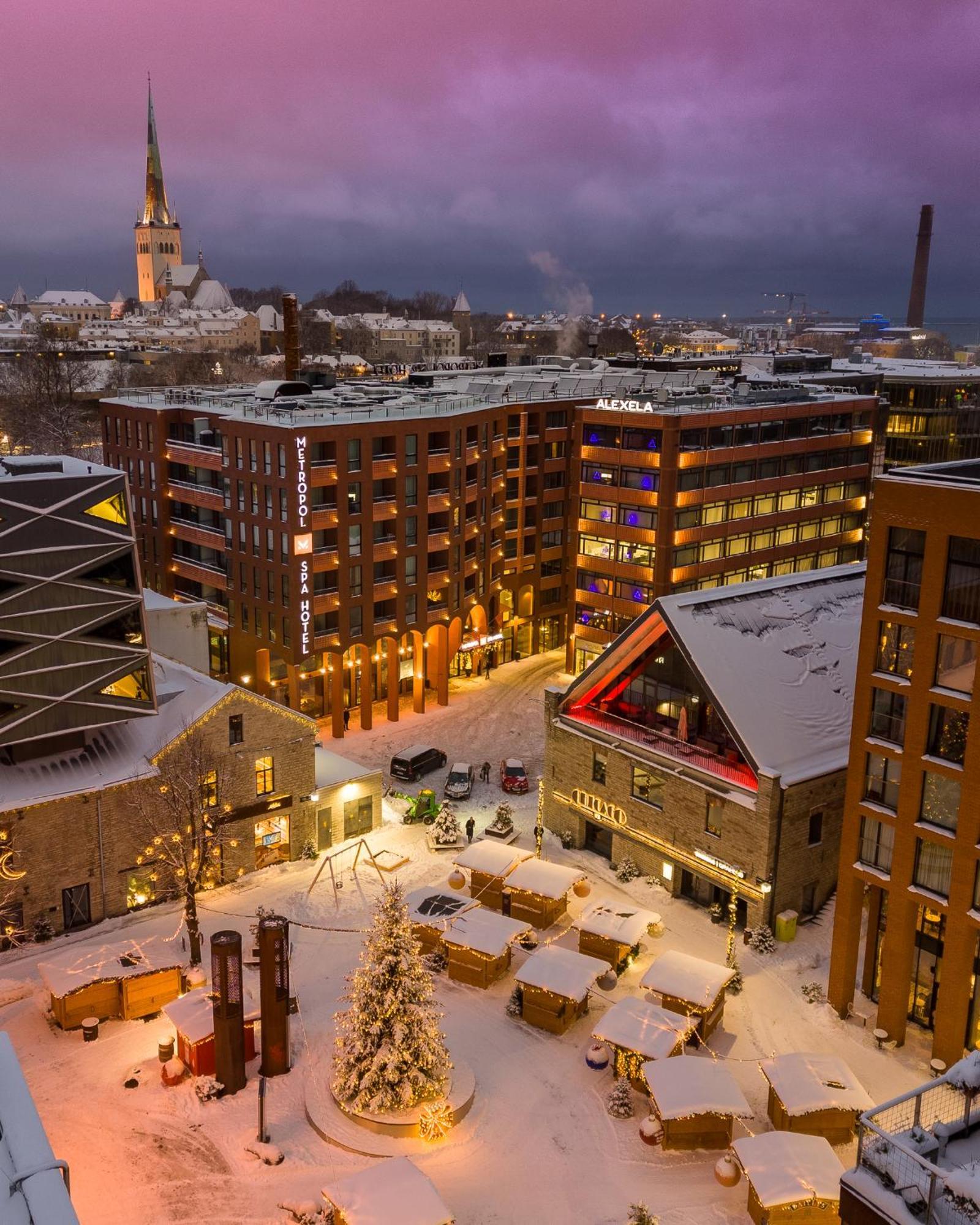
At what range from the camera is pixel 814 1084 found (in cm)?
3044

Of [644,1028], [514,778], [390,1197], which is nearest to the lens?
[390,1197]

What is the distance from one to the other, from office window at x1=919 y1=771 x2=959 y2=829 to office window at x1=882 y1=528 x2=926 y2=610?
17.8 ft

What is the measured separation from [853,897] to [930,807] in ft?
15.2

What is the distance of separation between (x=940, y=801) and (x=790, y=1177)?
1215 centimetres

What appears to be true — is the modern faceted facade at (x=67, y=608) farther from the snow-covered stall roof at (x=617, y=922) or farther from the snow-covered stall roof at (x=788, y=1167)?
the snow-covered stall roof at (x=788, y=1167)

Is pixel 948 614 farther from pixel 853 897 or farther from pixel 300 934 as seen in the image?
pixel 300 934

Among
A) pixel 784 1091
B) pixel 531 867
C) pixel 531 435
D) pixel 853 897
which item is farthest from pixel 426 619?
pixel 784 1091

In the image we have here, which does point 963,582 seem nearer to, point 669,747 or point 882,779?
point 882,779

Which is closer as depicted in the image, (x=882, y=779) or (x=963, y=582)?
(x=963, y=582)

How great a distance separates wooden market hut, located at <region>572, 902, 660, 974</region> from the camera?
38812 millimetres

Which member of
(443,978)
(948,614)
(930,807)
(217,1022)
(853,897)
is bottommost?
(443,978)

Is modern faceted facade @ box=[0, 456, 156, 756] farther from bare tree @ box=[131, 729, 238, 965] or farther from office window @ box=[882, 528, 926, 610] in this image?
office window @ box=[882, 528, 926, 610]

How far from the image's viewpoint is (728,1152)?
98.3 ft

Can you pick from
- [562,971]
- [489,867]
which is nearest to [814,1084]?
[562,971]
